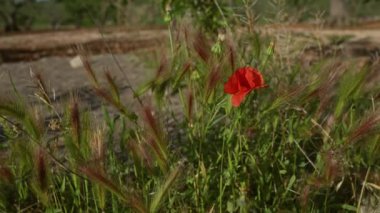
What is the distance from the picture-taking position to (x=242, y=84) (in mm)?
910

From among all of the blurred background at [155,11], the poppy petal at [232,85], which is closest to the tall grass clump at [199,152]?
the poppy petal at [232,85]

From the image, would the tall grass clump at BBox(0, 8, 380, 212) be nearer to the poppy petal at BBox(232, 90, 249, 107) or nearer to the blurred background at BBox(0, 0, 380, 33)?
the poppy petal at BBox(232, 90, 249, 107)

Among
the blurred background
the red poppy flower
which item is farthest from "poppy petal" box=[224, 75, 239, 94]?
the blurred background

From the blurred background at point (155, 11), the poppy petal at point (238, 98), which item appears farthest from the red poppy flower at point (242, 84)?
the blurred background at point (155, 11)

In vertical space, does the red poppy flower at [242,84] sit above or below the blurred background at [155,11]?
above

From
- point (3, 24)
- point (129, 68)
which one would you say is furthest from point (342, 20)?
point (3, 24)

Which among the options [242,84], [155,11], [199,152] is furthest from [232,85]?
[155,11]

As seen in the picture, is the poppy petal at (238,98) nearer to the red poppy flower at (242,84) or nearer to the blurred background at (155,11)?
the red poppy flower at (242,84)

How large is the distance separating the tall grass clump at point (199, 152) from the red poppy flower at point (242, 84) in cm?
4

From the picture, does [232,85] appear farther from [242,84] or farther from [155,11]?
[155,11]

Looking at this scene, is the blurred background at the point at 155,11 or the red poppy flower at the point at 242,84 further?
the blurred background at the point at 155,11

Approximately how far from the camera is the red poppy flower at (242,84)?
2.99ft

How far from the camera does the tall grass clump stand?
90cm

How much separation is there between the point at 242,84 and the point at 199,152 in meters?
0.23
